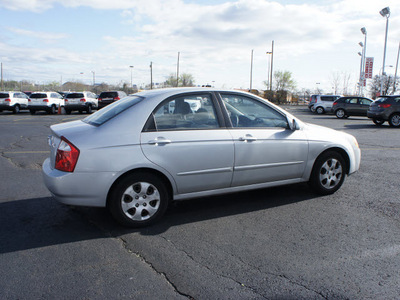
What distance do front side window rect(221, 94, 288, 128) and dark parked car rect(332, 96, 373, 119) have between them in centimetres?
2127

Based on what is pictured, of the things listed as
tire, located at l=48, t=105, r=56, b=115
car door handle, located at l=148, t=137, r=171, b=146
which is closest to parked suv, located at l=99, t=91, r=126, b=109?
tire, located at l=48, t=105, r=56, b=115

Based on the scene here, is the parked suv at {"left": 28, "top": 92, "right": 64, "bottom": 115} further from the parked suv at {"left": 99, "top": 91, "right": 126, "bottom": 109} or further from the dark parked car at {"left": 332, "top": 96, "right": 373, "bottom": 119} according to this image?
the dark parked car at {"left": 332, "top": 96, "right": 373, "bottom": 119}

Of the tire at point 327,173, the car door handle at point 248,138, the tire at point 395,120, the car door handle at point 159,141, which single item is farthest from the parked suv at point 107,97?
the car door handle at point 159,141

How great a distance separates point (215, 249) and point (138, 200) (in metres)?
1.07

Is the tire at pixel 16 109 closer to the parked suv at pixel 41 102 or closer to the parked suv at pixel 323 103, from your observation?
the parked suv at pixel 41 102

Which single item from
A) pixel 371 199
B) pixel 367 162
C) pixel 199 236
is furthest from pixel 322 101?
pixel 199 236

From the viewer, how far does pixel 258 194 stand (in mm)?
5445

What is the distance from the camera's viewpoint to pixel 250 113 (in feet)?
15.7

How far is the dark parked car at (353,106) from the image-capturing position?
24016mm

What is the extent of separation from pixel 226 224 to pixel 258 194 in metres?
1.37

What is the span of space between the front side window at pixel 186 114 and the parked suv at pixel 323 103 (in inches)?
1083

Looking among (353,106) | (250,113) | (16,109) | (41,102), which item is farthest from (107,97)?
(250,113)

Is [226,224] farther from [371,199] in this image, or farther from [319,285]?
[371,199]

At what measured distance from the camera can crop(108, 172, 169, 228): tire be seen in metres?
3.94
